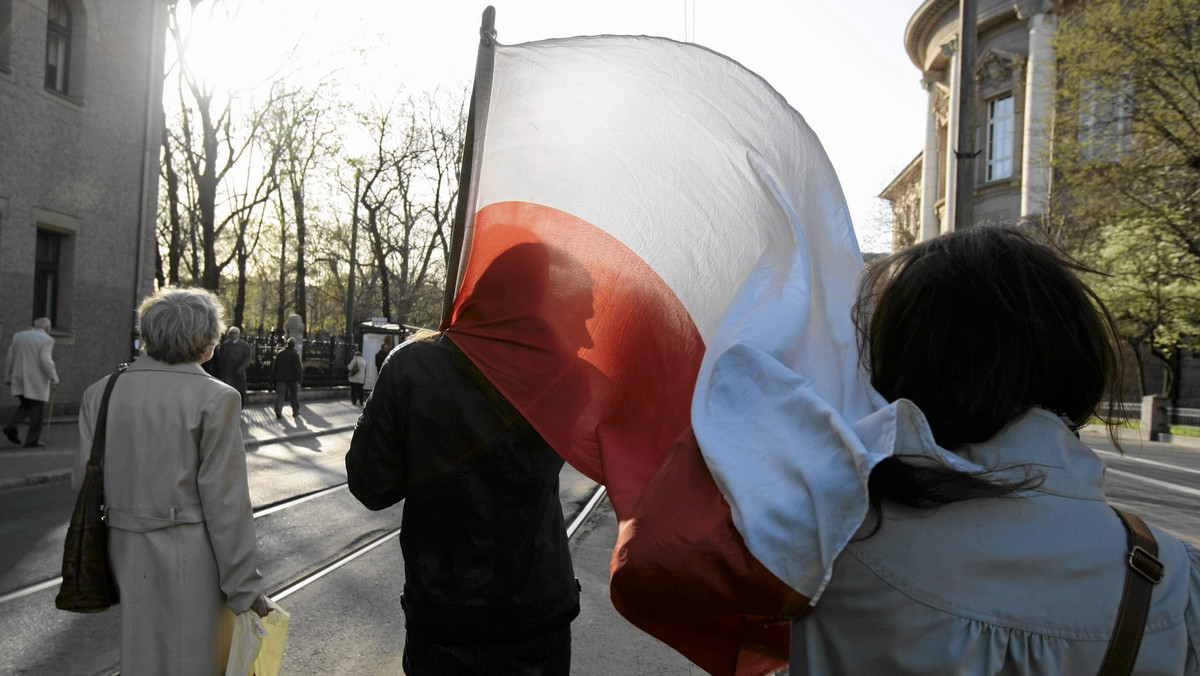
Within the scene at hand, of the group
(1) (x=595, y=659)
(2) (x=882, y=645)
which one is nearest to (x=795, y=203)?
(2) (x=882, y=645)

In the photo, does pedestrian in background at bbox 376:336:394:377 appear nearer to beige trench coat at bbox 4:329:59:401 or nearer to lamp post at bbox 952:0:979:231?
beige trench coat at bbox 4:329:59:401

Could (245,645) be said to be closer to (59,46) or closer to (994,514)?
(994,514)

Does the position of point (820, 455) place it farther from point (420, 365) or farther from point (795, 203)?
point (420, 365)

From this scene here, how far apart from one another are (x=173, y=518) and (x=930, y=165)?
44080mm

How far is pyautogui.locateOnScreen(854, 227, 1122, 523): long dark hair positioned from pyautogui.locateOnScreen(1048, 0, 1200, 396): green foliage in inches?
765

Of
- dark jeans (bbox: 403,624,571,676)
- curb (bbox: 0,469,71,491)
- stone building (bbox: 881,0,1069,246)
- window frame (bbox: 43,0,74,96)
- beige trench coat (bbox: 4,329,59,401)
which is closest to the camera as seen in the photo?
dark jeans (bbox: 403,624,571,676)

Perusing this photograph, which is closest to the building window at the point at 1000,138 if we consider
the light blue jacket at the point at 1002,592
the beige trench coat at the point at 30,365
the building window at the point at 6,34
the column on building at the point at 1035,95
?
the column on building at the point at 1035,95

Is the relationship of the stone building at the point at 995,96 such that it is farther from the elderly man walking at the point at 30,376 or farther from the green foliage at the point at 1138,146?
the elderly man walking at the point at 30,376

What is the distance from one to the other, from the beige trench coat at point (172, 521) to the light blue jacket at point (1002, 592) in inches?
101

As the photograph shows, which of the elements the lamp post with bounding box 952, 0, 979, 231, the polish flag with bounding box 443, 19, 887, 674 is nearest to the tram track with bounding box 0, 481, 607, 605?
the polish flag with bounding box 443, 19, 887, 674

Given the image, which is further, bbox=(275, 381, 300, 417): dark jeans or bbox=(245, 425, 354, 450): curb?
bbox=(275, 381, 300, 417): dark jeans

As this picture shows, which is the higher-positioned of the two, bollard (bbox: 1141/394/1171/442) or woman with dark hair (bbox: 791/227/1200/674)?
woman with dark hair (bbox: 791/227/1200/674)

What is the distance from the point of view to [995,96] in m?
36.7

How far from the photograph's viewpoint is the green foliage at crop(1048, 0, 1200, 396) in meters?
18.9
